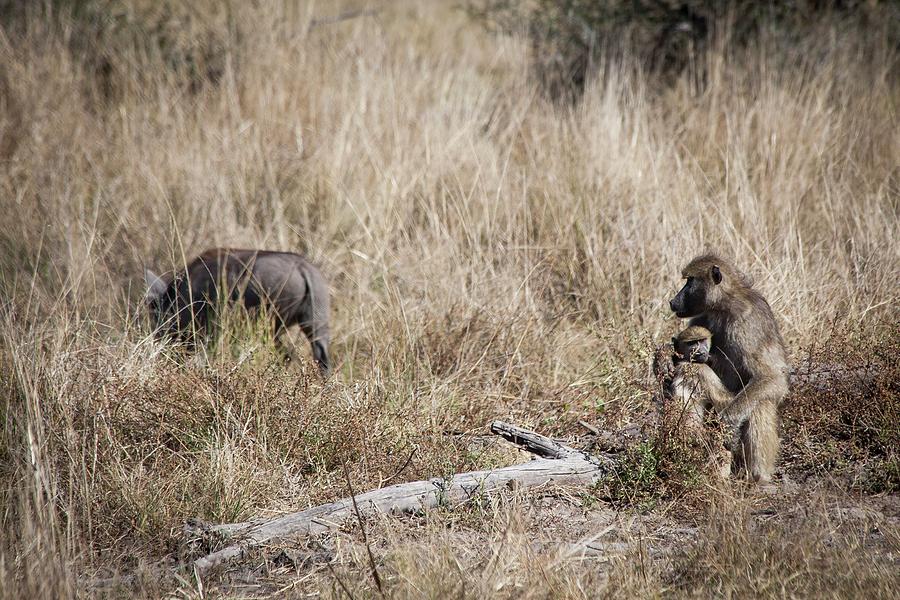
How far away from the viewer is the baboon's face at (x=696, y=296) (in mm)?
4141

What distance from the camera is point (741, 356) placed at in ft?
13.1

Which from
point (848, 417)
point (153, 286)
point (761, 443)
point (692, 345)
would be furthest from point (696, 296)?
point (153, 286)

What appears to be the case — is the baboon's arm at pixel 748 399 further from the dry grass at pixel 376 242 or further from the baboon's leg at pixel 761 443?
the dry grass at pixel 376 242

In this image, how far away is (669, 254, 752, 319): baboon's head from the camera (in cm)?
412

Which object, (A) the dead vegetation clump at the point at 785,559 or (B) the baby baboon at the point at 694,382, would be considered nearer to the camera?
(A) the dead vegetation clump at the point at 785,559

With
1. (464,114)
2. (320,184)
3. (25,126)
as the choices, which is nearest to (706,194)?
(464,114)

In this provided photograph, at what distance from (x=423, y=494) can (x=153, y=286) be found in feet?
8.37

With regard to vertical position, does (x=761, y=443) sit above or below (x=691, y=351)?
below

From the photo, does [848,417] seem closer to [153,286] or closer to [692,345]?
[692,345]

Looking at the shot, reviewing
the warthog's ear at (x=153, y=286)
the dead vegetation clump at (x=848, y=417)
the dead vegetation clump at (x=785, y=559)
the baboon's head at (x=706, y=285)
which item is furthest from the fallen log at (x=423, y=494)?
the warthog's ear at (x=153, y=286)

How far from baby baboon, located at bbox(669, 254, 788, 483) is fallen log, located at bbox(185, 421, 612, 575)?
23.1 inches

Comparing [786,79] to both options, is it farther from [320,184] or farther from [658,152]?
[320,184]

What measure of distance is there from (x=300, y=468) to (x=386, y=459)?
0.39m

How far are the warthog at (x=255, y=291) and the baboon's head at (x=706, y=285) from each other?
208 cm
